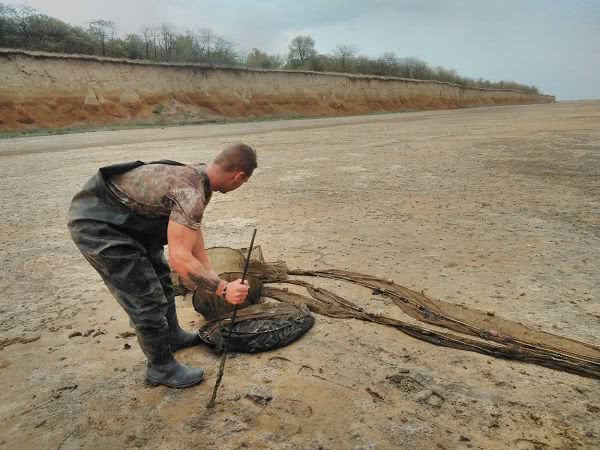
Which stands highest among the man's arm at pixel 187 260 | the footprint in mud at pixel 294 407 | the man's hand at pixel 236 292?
the man's arm at pixel 187 260

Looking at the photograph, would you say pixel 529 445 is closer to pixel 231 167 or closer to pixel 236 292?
pixel 236 292

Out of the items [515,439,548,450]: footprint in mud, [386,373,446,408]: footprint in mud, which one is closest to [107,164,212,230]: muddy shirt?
[386,373,446,408]: footprint in mud

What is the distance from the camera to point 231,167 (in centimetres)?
268

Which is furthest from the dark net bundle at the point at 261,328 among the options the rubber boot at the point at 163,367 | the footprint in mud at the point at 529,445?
the footprint in mud at the point at 529,445

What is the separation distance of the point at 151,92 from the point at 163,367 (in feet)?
87.8

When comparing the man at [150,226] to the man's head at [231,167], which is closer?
the man at [150,226]

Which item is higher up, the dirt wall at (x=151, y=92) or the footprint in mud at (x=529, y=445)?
the dirt wall at (x=151, y=92)

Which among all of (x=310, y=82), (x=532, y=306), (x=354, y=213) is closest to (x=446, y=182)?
(x=354, y=213)

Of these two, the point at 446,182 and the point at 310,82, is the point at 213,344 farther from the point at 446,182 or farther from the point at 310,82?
the point at 310,82

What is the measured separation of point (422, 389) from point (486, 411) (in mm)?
378

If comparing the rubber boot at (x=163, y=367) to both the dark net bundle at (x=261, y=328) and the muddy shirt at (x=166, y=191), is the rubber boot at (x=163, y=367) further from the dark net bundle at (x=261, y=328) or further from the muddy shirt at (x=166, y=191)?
the muddy shirt at (x=166, y=191)

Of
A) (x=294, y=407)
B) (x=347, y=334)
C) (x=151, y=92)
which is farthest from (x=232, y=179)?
(x=151, y=92)

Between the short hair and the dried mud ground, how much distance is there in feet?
4.54

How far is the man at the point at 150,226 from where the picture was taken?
2.53 meters
